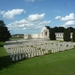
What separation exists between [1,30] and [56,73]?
843 inches

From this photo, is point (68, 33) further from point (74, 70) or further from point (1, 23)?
point (74, 70)

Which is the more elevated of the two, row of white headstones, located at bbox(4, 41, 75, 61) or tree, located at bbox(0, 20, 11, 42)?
tree, located at bbox(0, 20, 11, 42)

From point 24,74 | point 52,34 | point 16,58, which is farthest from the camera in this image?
point 52,34

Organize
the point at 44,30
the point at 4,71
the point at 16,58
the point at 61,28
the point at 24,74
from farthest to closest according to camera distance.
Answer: the point at 61,28
the point at 44,30
the point at 16,58
the point at 4,71
the point at 24,74

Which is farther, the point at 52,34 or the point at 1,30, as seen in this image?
the point at 52,34

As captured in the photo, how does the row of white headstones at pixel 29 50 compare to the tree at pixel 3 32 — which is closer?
the row of white headstones at pixel 29 50

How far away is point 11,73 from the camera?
285 inches

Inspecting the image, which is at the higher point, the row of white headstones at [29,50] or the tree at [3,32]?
the tree at [3,32]

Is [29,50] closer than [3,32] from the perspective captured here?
Yes

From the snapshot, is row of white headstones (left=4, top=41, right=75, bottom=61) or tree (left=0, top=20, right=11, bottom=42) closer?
row of white headstones (left=4, top=41, right=75, bottom=61)

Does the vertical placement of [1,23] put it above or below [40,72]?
above

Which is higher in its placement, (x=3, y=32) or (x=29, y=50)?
(x=3, y=32)

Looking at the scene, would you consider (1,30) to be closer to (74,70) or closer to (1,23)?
(1,23)

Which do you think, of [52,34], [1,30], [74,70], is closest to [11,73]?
[74,70]
